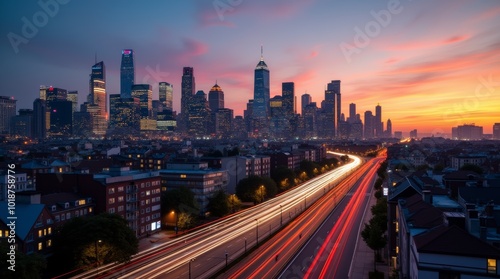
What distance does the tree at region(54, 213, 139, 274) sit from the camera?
3978 cm

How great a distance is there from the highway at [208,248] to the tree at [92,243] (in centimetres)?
135

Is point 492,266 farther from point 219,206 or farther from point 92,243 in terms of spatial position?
point 219,206

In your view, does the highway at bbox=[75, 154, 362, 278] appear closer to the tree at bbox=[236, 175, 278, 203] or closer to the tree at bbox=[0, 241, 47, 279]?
the tree at bbox=[236, 175, 278, 203]

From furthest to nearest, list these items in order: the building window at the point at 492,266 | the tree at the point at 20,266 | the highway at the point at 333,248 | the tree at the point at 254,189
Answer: the tree at the point at 254,189 < the highway at the point at 333,248 < the tree at the point at 20,266 < the building window at the point at 492,266

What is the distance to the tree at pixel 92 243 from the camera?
39781mm

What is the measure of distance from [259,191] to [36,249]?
150 ft

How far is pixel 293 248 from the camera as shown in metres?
47.1

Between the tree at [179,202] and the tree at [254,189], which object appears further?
the tree at [254,189]

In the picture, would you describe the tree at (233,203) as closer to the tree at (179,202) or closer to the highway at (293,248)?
the tree at (179,202)

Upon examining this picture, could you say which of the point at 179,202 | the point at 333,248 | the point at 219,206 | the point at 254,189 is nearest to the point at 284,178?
the point at 254,189

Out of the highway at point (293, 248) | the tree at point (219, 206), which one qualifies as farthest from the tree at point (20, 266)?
the tree at point (219, 206)

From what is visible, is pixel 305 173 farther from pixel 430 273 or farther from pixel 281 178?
pixel 430 273

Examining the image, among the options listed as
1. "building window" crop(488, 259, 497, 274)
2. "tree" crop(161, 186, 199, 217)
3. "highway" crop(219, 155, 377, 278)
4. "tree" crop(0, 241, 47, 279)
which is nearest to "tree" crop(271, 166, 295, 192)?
"highway" crop(219, 155, 377, 278)

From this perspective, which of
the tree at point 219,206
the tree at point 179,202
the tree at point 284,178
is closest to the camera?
the tree at point 179,202
